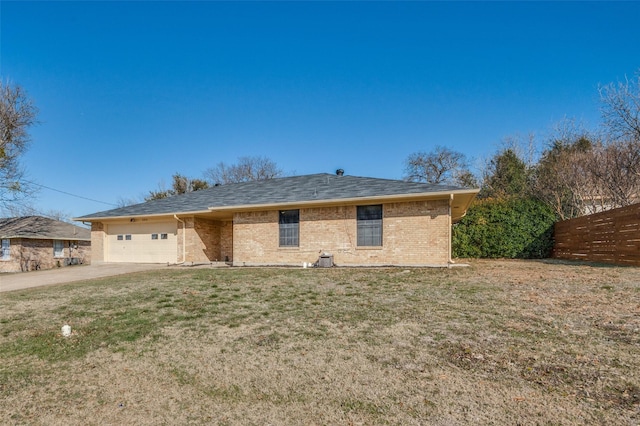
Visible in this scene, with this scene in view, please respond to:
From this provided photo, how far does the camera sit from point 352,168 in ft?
106

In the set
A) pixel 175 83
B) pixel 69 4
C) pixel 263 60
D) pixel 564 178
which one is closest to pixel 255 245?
pixel 263 60

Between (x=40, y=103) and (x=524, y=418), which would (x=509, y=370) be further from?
(x=40, y=103)

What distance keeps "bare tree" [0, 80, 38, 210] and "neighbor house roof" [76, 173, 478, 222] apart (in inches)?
387

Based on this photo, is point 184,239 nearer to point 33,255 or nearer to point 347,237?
point 347,237

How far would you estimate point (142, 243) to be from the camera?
56.6 ft

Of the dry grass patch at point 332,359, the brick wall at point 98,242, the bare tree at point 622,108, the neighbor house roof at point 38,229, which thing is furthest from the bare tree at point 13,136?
the bare tree at point 622,108

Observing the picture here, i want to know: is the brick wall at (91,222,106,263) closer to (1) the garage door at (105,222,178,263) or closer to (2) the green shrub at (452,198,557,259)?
(1) the garage door at (105,222,178,263)

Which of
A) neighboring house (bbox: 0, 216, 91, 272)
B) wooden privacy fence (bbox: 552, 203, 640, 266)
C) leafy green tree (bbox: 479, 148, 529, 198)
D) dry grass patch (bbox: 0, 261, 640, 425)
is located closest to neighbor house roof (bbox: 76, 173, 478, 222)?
wooden privacy fence (bbox: 552, 203, 640, 266)

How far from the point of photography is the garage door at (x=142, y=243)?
16562 mm

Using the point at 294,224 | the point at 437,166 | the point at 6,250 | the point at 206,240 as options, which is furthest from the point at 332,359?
the point at 437,166

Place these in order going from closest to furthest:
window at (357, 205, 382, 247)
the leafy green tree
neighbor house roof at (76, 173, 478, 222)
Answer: neighbor house roof at (76, 173, 478, 222)
window at (357, 205, 382, 247)
the leafy green tree

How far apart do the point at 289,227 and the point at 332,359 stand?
10219 mm

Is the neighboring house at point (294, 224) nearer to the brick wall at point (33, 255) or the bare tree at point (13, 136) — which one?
the brick wall at point (33, 255)

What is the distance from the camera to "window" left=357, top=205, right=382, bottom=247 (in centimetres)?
1252
